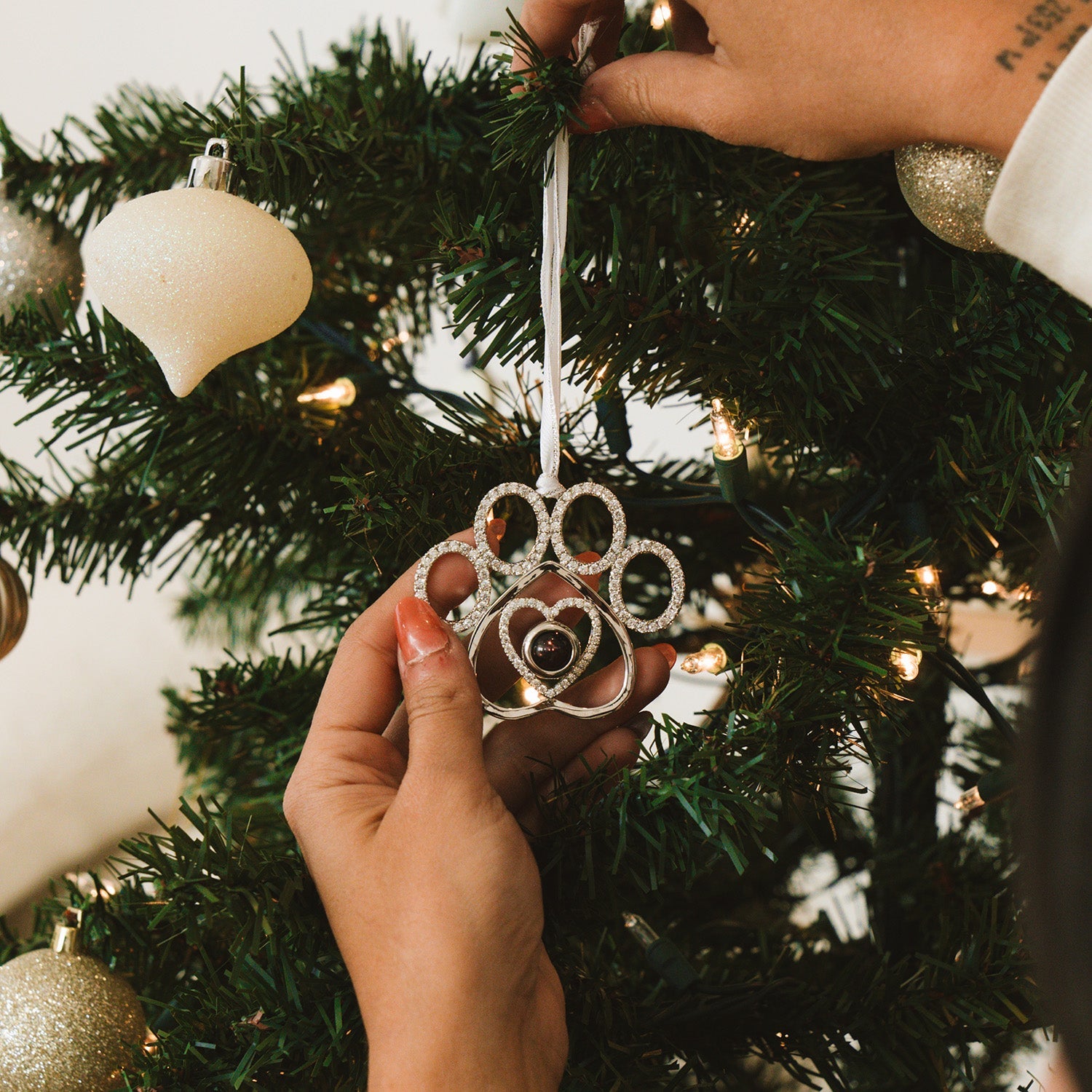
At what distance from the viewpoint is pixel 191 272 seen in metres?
0.40

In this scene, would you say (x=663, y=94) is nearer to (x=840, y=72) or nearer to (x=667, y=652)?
(x=840, y=72)

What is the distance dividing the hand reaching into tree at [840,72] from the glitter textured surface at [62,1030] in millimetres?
502

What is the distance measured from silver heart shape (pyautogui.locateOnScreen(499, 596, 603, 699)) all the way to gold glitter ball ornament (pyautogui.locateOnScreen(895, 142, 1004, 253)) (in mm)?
248

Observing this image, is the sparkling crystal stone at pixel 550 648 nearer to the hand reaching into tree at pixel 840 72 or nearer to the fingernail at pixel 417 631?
the fingernail at pixel 417 631

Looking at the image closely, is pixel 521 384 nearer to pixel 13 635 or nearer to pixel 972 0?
pixel 972 0

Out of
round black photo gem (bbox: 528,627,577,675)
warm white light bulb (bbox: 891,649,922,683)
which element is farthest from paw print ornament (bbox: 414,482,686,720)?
warm white light bulb (bbox: 891,649,922,683)

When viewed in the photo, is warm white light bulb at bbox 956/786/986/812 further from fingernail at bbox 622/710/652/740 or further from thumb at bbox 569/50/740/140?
thumb at bbox 569/50/740/140

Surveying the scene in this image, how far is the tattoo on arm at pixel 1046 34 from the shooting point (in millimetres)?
356

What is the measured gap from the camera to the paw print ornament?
46 centimetres

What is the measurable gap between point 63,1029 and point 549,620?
322mm

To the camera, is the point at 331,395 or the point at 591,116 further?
the point at 331,395

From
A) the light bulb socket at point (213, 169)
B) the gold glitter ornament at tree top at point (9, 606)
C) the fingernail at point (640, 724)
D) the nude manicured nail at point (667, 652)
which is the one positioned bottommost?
the fingernail at point (640, 724)

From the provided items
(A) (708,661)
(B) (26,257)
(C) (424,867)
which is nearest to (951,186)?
(A) (708,661)

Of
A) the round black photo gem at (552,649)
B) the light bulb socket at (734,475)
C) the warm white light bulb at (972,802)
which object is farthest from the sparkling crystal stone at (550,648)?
the warm white light bulb at (972,802)
